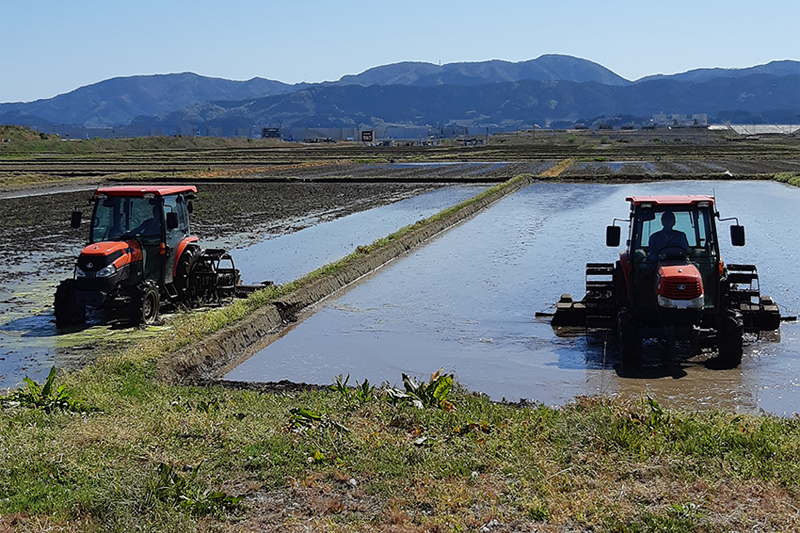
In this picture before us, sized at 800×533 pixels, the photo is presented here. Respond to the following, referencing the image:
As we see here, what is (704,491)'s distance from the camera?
5.20 metres

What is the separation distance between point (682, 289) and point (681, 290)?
0.02m

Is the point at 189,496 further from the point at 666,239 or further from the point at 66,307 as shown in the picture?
the point at 66,307

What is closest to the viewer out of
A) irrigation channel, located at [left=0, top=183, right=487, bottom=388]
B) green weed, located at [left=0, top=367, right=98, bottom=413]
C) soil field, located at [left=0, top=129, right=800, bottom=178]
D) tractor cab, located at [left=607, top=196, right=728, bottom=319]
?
green weed, located at [left=0, top=367, right=98, bottom=413]

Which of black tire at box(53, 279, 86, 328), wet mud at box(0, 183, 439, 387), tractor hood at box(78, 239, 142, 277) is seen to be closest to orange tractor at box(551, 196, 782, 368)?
wet mud at box(0, 183, 439, 387)

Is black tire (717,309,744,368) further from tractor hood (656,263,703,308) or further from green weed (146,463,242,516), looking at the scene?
green weed (146,463,242,516)

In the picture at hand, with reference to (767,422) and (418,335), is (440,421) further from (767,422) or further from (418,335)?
(418,335)

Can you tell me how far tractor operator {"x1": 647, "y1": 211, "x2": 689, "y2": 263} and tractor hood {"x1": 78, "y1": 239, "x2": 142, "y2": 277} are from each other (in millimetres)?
6976

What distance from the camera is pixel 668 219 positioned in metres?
10.2

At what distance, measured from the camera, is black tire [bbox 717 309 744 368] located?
942 cm

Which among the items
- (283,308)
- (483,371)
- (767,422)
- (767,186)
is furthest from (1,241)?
(767,186)

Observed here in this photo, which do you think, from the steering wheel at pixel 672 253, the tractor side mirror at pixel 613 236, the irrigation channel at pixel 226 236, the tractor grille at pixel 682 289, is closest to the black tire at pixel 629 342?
the tractor grille at pixel 682 289

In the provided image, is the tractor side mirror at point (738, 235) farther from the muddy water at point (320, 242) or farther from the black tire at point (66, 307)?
the black tire at point (66, 307)

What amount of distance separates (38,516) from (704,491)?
3989mm

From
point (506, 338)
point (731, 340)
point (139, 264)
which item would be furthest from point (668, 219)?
point (139, 264)
